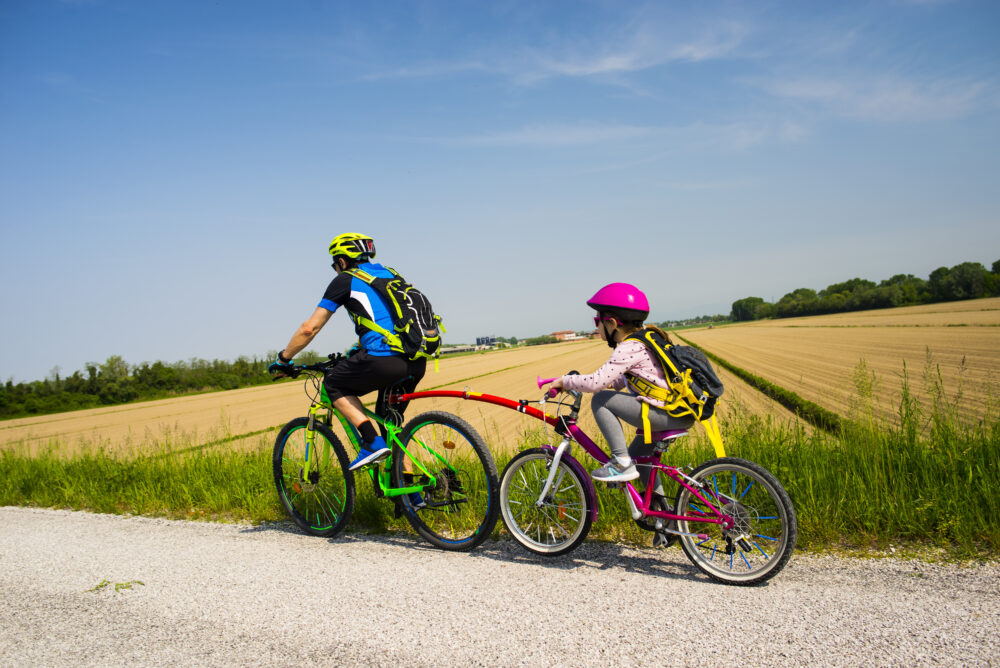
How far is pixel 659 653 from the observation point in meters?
2.49

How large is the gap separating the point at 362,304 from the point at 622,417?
205 cm

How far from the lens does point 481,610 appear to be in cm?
304

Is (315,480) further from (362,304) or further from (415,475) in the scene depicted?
(362,304)

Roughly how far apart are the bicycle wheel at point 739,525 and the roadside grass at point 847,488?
558 mm

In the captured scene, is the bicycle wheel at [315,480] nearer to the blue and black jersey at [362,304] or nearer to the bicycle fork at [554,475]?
the blue and black jersey at [362,304]

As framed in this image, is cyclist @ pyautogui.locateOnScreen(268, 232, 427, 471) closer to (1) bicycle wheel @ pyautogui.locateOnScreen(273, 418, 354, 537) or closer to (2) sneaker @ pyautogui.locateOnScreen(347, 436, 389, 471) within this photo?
(2) sneaker @ pyautogui.locateOnScreen(347, 436, 389, 471)

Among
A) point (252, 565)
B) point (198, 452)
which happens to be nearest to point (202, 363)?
point (198, 452)

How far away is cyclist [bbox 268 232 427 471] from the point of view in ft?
13.9

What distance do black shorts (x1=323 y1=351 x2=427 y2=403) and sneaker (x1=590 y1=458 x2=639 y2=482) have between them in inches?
58.1

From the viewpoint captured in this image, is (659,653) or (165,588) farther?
(165,588)

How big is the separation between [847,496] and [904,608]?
48.6 inches

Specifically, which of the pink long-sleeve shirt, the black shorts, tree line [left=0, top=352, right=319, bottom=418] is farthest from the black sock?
tree line [left=0, top=352, right=319, bottom=418]

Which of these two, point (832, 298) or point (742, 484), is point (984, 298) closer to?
point (832, 298)

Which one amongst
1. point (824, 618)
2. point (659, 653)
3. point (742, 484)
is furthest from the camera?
point (742, 484)
